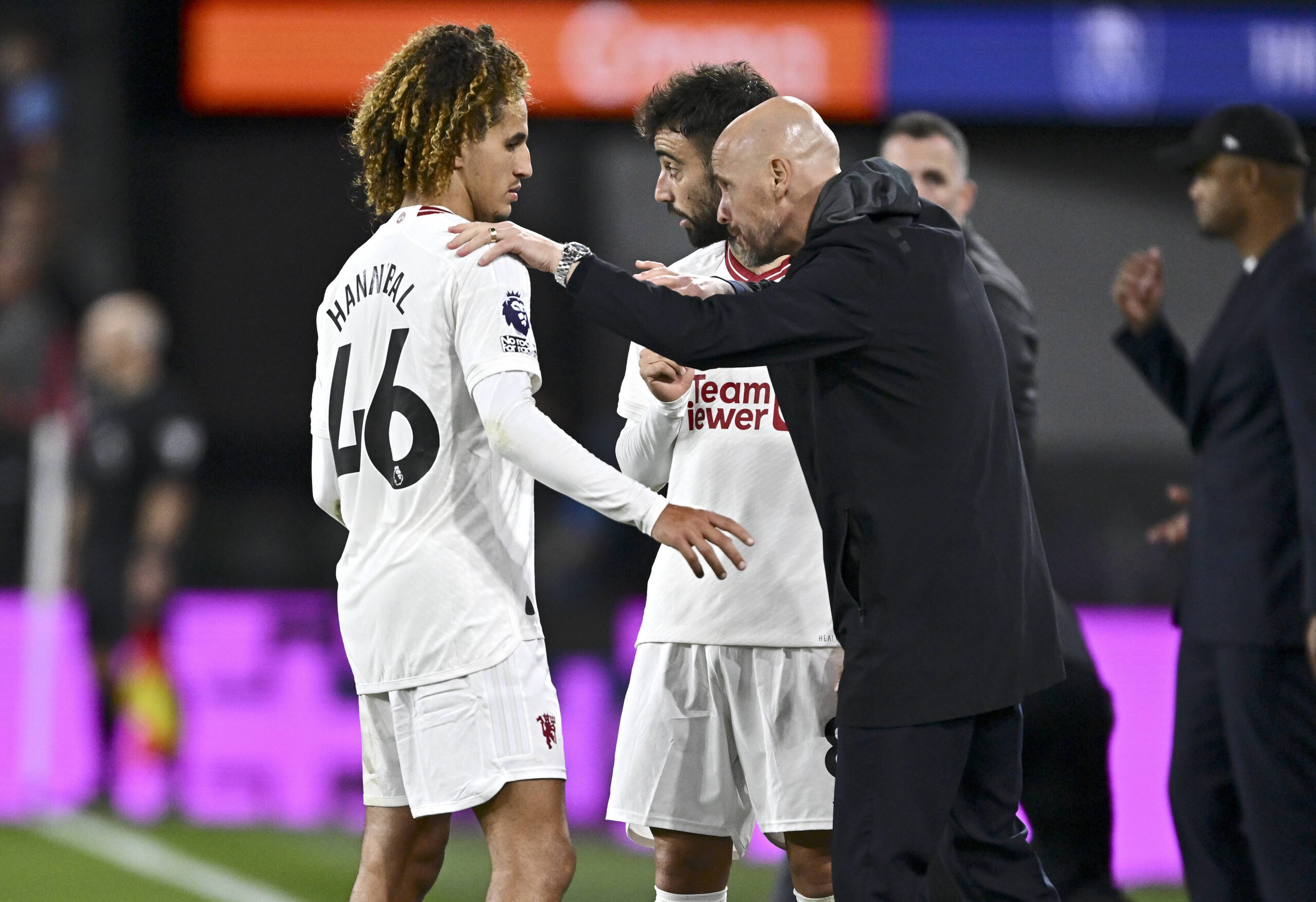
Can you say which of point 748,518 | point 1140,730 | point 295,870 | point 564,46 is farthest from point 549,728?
point 564,46

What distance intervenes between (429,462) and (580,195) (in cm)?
722

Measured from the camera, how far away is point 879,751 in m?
2.93

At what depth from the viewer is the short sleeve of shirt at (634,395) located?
3.60m

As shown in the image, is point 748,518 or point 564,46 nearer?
point 748,518

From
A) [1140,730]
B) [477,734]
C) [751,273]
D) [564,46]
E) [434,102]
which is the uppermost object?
[564,46]

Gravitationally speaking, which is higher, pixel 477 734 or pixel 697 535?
pixel 697 535

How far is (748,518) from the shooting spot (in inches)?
138

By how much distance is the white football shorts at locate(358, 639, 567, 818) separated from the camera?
2963 mm

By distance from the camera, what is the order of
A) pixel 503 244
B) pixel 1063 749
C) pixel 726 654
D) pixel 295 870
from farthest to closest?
pixel 295 870
pixel 1063 749
pixel 726 654
pixel 503 244

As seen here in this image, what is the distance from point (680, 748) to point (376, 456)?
0.93 m

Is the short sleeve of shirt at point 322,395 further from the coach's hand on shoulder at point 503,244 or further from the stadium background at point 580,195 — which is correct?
the stadium background at point 580,195

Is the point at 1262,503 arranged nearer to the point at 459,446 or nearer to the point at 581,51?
the point at 459,446

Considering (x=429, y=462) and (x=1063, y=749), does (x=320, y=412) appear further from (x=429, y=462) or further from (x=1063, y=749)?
(x=1063, y=749)

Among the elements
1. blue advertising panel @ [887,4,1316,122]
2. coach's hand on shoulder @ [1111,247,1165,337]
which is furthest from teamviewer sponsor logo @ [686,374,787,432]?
blue advertising panel @ [887,4,1316,122]
